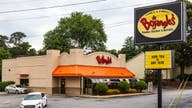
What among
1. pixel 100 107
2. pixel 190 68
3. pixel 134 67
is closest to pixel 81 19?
pixel 134 67

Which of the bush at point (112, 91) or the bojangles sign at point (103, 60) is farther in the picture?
the bojangles sign at point (103, 60)

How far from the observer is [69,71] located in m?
57.3

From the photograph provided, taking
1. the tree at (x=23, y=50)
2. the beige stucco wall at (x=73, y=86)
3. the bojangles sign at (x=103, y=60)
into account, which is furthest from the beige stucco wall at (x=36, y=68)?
the tree at (x=23, y=50)

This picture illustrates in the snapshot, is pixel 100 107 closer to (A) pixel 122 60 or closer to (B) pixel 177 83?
(A) pixel 122 60

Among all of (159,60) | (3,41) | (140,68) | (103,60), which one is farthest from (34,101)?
(3,41)

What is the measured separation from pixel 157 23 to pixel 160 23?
0.20 meters

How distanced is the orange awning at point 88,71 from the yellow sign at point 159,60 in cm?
3451

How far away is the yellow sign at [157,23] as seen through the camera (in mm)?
21062

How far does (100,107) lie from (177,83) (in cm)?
3929

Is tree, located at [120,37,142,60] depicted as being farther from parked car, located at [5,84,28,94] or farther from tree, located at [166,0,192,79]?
parked car, located at [5,84,28,94]

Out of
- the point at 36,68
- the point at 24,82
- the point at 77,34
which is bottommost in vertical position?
the point at 24,82

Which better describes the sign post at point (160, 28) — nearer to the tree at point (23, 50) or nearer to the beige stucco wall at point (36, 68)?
the beige stucco wall at point (36, 68)

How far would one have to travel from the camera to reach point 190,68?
82.5m

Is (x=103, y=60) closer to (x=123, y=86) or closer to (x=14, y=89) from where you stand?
(x=123, y=86)
